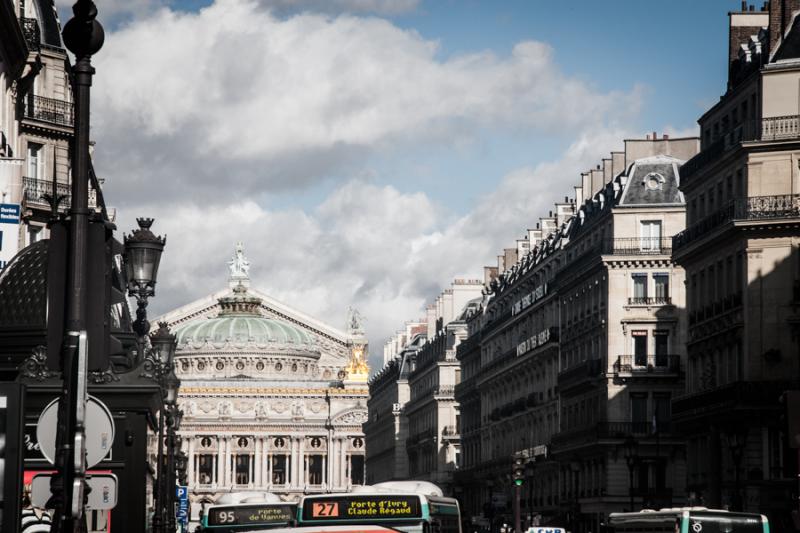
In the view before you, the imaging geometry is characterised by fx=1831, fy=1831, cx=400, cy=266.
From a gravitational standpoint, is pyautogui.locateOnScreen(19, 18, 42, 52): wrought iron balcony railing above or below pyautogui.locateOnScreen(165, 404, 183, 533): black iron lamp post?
above

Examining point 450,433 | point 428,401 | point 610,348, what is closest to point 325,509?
point 610,348

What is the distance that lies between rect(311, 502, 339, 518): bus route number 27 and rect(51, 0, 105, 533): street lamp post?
57.6 ft

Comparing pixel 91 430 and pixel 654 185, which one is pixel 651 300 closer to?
pixel 654 185

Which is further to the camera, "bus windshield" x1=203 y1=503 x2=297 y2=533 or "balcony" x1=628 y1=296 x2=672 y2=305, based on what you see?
"balcony" x1=628 y1=296 x2=672 y2=305

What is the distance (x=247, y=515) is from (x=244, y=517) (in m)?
0.20

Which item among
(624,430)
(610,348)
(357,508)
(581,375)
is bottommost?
(357,508)

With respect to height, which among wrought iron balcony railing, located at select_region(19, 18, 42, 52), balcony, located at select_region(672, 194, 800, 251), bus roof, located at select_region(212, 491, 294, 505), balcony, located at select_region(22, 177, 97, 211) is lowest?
bus roof, located at select_region(212, 491, 294, 505)

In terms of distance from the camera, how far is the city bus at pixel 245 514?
137ft

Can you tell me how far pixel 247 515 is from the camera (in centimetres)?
4253

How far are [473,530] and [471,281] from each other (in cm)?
3456

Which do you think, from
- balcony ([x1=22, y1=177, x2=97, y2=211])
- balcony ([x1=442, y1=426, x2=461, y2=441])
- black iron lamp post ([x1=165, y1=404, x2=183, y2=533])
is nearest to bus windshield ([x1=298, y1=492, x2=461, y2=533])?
black iron lamp post ([x1=165, y1=404, x2=183, y2=533])

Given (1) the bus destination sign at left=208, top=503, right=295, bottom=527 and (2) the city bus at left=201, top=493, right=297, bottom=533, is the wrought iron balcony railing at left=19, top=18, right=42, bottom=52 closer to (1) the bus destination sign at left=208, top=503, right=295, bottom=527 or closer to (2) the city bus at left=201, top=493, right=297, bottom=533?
(2) the city bus at left=201, top=493, right=297, bottom=533

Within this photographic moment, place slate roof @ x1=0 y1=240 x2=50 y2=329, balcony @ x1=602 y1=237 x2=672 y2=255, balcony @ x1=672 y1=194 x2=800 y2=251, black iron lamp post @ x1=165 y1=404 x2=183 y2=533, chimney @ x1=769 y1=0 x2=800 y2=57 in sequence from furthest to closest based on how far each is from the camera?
1. balcony @ x1=602 y1=237 x2=672 y2=255
2. chimney @ x1=769 y1=0 x2=800 y2=57
3. balcony @ x1=672 y1=194 x2=800 y2=251
4. black iron lamp post @ x1=165 y1=404 x2=183 y2=533
5. slate roof @ x1=0 y1=240 x2=50 y2=329

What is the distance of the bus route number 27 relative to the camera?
3294 cm
